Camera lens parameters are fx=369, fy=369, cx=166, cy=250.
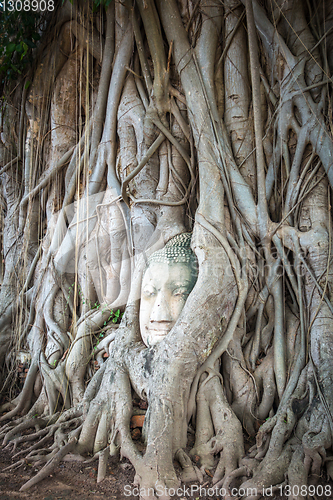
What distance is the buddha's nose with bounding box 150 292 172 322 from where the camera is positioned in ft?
7.63

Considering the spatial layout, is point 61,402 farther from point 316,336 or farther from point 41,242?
point 316,336

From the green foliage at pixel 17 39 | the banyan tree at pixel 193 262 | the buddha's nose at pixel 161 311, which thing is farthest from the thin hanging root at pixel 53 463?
the green foliage at pixel 17 39

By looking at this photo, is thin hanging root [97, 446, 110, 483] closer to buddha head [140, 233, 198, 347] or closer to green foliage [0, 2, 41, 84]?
buddha head [140, 233, 198, 347]

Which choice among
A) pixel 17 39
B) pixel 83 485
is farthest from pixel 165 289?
pixel 17 39

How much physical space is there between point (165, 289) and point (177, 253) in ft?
0.88

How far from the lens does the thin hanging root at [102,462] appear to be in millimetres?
1933

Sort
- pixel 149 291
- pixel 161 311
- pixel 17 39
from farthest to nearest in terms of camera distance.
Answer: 1. pixel 17 39
2. pixel 149 291
3. pixel 161 311

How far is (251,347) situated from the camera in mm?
2443

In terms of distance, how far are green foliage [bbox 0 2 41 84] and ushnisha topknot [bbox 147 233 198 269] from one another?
2713 millimetres

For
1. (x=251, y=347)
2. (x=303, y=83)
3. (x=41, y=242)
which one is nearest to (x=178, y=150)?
(x=303, y=83)

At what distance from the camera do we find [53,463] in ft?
6.62

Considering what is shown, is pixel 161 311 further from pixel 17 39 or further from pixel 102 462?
pixel 17 39

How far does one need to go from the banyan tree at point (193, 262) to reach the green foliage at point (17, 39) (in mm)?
452

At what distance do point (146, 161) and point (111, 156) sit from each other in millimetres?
577
